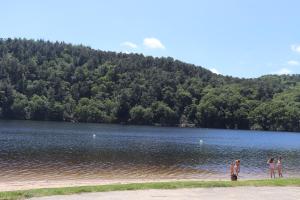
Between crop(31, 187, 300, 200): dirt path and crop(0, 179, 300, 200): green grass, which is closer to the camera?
crop(31, 187, 300, 200): dirt path

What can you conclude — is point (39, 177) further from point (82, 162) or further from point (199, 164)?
point (199, 164)

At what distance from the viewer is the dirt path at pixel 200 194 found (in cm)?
2297

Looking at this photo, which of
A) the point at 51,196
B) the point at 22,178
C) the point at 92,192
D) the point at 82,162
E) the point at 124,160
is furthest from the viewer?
the point at 124,160

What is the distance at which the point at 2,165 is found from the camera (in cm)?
5256

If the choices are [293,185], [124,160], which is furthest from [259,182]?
[124,160]

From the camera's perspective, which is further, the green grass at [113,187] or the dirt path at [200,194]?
the green grass at [113,187]

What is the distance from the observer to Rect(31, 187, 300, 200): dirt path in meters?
23.0

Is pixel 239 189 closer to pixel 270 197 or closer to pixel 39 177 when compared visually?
pixel 270 197

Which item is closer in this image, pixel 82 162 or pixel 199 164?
pixel 82 162

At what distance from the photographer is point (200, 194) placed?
24.5 metres

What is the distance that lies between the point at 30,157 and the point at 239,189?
4066cm

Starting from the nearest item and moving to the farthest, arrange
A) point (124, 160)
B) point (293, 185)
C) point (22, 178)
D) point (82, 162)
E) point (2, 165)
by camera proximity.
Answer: point (293, 185) → point (22, 178) → point (2, 165) → point (82, 162) → point (124, 160)

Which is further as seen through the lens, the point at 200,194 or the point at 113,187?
the point at 113,187

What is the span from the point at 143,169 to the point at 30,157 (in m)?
15.5
